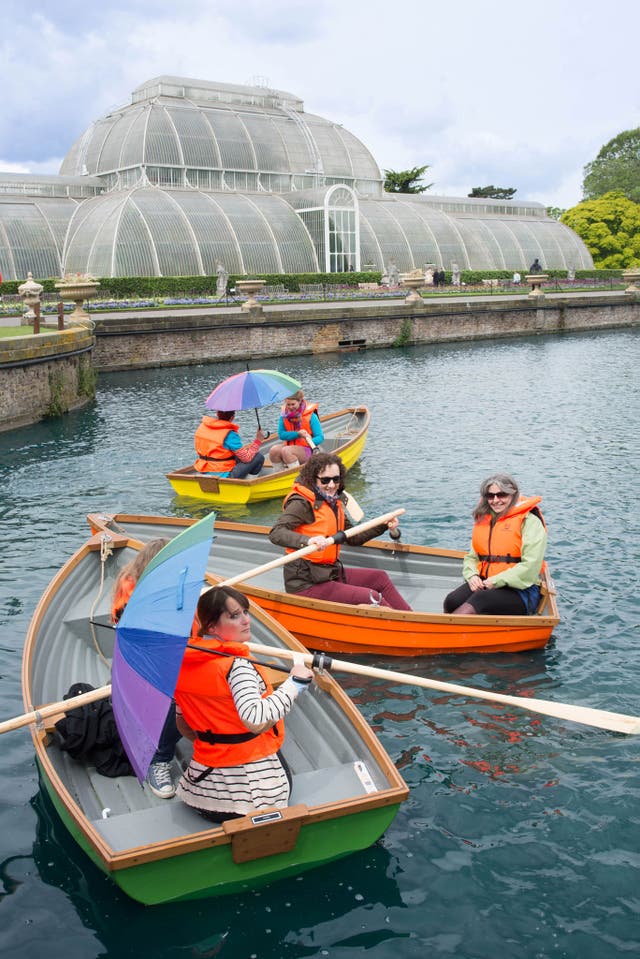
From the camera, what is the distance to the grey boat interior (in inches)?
206

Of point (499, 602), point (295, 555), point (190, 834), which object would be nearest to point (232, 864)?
point (190, 834)

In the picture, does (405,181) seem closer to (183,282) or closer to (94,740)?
(183,282)

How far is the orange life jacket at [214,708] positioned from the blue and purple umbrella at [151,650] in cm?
53

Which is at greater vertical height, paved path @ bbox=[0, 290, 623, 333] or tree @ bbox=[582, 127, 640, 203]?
tree @ bbox=[582, 127, 640, 203]

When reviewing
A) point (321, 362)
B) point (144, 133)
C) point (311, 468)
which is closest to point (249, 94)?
point (144, 133)

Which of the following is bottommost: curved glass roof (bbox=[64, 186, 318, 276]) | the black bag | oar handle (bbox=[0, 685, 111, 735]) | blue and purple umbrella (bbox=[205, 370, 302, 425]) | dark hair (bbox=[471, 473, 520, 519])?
the black bag

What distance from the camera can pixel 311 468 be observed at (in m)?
8.07

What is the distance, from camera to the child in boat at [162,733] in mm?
5520

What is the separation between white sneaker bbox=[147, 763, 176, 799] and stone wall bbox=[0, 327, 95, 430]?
50.8 feet

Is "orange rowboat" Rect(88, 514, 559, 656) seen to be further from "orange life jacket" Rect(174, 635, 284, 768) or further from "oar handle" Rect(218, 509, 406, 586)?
"orange life jacket" Rect(174, 635, 284, 768)

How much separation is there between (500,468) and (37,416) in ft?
38.0

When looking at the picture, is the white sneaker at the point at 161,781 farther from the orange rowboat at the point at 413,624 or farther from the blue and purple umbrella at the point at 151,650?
the orange rowboat at the point at 413,624

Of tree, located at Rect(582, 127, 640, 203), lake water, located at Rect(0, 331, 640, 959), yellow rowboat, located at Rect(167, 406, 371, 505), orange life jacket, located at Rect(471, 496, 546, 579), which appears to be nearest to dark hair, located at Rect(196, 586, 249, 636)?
lake water, located at Rect(0, 331, 640, 959)

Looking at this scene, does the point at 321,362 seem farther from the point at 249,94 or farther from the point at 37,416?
the point at 249,94
